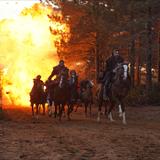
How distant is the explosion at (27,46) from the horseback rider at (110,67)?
22.3m

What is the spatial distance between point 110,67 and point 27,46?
90.5ft

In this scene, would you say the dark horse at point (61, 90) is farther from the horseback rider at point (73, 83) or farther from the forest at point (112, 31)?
the forest at point (112, 31)

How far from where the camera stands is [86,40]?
4347 cm

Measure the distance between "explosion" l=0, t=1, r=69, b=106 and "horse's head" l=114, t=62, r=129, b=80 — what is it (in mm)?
23926

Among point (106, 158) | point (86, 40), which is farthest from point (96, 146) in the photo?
point (86, 40)

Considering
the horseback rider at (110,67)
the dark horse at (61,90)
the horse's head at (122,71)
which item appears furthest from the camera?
the dark horse at (61,90)

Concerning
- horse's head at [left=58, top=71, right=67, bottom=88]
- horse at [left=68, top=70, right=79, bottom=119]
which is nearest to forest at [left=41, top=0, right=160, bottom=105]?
horse at [left=68, top=70, right=79, bottom=119]

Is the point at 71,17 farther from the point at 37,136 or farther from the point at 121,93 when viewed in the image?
the point at 37,136

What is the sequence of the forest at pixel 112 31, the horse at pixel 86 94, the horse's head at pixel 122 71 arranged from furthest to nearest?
the forest at pixel 112 31
the horse at pixel 86 94
the horse's head at pixel 122 71

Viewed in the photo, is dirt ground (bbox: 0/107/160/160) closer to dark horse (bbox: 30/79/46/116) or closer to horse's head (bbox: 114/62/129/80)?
horse's head (bbox: 114/62/129/80)

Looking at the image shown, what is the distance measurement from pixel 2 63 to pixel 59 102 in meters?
27.6

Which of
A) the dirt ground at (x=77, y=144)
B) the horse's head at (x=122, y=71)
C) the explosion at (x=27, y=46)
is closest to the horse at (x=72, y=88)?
the horse's head at (x=122, y=71)

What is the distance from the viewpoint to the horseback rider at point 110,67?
24453 mm

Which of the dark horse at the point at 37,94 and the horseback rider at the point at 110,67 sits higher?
the horseback rider at the point at 110,67
